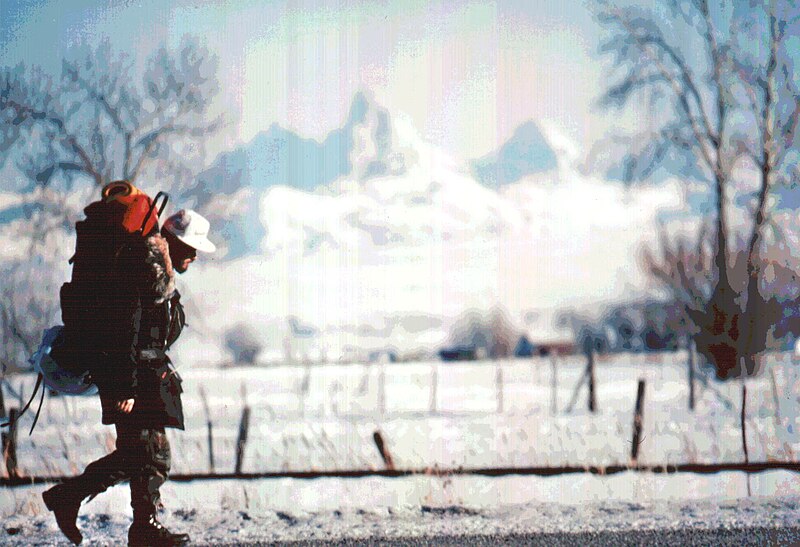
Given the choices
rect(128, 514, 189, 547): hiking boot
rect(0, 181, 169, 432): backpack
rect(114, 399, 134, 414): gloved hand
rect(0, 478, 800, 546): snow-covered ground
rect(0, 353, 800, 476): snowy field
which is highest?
rect(0, 181, 169, 432): backpack

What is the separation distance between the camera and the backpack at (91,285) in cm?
512

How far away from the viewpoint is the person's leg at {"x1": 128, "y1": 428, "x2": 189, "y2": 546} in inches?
212

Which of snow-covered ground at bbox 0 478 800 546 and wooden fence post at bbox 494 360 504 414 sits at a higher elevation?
wooden fence post at bbox 494 360 504 414

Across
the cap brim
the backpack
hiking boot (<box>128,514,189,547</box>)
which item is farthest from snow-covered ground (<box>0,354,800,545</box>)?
the cap brim

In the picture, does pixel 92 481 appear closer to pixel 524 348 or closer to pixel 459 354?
pixel 459 354

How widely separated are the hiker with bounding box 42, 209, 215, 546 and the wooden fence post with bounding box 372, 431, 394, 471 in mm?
Result: 2035

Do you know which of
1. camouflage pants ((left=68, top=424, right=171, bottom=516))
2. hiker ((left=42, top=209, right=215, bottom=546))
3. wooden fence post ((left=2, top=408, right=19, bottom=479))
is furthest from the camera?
wooden fence post ((left=2, top=408, right=19, bottom=479))

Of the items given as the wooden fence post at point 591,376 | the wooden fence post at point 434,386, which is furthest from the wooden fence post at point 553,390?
the wooden fence post at point 434,386

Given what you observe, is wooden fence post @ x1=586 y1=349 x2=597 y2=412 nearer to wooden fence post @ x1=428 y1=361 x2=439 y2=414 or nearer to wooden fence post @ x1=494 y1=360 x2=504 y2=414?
wooden fence post @ x1=494 y1=360 x2=504 y2=414

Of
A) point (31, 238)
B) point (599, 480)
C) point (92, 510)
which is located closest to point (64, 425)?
point (31, 238)

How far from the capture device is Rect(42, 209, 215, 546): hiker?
510 centimetres

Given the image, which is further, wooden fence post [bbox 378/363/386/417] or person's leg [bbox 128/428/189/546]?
wooden fence post [bbox 378/363/386/417]

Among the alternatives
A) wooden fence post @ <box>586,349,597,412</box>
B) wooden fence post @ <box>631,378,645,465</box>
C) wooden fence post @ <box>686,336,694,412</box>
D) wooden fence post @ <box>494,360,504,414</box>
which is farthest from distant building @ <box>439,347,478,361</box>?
wooden fence post @ <box>686,336,694,412</box>

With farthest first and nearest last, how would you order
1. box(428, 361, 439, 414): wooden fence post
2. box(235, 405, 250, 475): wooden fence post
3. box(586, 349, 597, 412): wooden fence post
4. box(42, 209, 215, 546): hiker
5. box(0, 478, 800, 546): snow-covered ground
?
1. box(586, 349, 597, 412): wooden fence post
2. box(428, 361, 439, 414): wooden fence post
3. box(235, 405, 250, 475): wooden fence post
4. box(0, 478, 800, 546): snow-covered ground
5. box(42, 209, 215, 546): hiker
